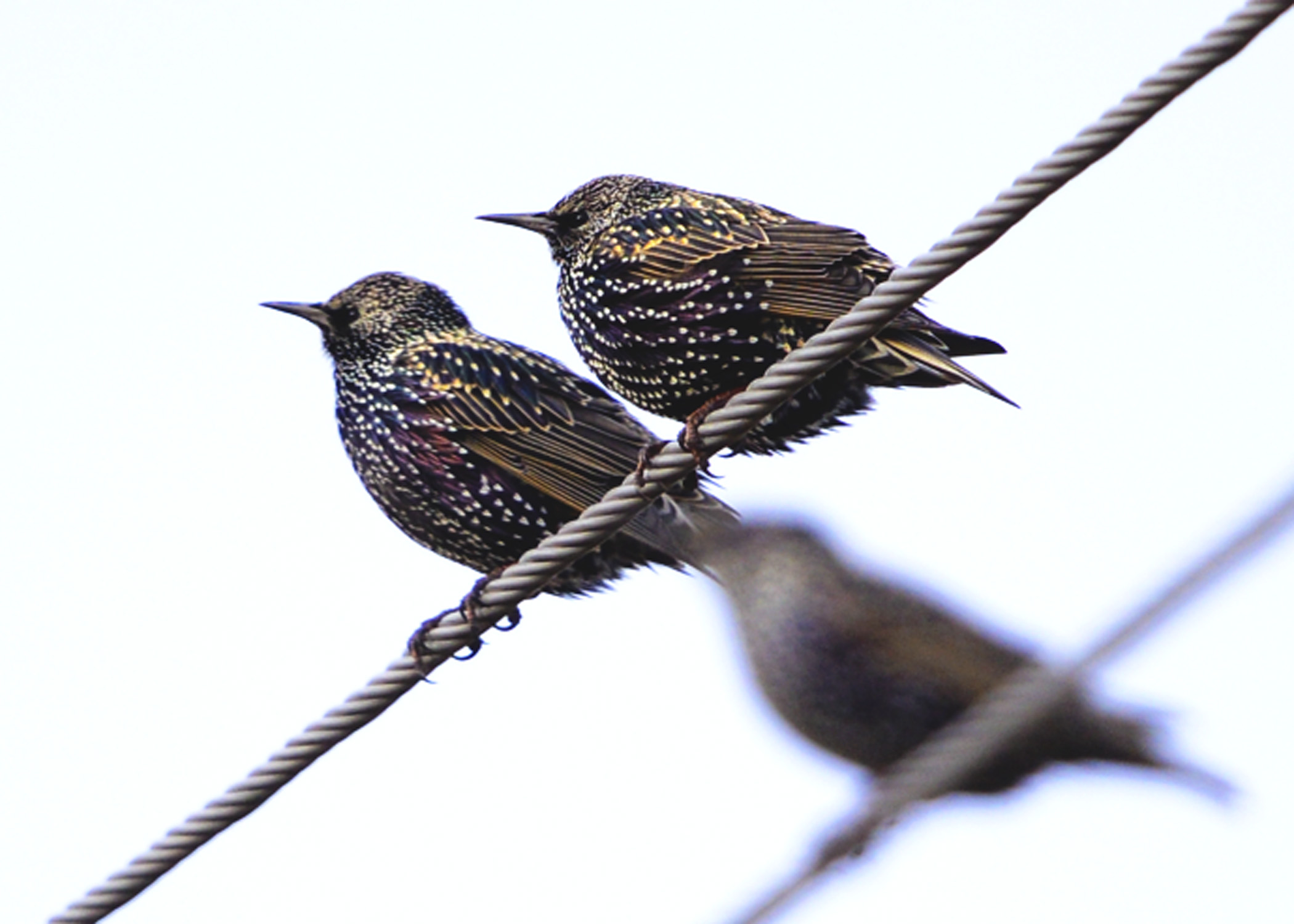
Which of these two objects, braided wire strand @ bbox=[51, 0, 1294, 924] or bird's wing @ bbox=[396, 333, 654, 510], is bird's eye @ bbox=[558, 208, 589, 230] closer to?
bird's wing @ bbox=[396, 333, 654, 510]

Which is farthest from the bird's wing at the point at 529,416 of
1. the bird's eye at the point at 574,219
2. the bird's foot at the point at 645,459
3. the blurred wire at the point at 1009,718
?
the blurred wire at the point at 1009,718

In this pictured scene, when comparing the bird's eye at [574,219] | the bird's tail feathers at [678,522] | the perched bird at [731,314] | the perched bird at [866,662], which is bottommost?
the perched bird at [866,662]

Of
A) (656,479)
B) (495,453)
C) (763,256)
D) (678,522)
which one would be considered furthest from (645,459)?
(495,453)

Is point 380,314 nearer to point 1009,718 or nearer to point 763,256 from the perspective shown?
point 763,256


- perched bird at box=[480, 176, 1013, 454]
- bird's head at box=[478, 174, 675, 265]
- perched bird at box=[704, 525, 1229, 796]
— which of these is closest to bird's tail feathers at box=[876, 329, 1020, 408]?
perched bird at box=[480, 176, 1013, 454]

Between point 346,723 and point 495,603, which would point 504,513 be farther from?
point 346,723

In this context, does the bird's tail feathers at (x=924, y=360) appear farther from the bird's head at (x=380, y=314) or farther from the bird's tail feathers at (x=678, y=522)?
the bird's head at (x=380, y=314)
